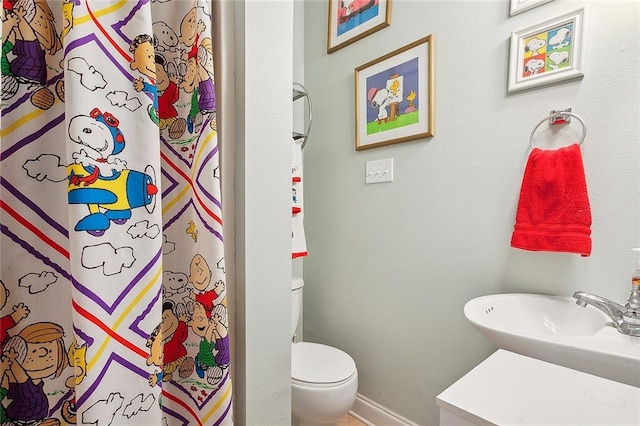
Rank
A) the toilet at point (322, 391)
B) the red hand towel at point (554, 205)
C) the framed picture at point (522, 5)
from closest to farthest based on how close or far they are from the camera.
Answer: the red hand towel at point (554, 205) < the framed picture at point (522, 5) < the toilet at point (322, 391)

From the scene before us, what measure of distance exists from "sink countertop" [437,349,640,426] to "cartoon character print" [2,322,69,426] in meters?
0.61

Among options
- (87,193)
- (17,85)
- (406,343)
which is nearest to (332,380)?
(406,343)

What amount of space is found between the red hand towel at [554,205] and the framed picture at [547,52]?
26cm

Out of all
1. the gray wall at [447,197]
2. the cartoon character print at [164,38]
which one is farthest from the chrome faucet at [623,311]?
the cartoon character print at [164,38]

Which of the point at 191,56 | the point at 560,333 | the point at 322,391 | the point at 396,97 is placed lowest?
the point at 322,391

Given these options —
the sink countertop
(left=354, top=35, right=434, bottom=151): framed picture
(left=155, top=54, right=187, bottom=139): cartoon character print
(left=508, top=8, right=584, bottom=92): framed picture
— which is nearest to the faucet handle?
the sink countertop

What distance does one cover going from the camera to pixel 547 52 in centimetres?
118

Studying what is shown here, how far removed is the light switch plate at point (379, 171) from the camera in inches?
64.5

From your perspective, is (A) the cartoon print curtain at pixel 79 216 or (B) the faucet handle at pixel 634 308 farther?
(B) the faucet handle at pixel 634 308

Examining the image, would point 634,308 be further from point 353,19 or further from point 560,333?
Result: point 353,19

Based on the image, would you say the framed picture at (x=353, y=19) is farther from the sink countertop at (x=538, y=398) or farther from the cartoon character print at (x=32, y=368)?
the cartoon character print at (x=32, y=368)

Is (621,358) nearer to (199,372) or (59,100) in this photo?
(199,372)

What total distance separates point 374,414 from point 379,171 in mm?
1230

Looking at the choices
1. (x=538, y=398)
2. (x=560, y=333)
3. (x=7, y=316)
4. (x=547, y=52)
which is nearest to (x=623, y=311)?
(x=560, y=333)
